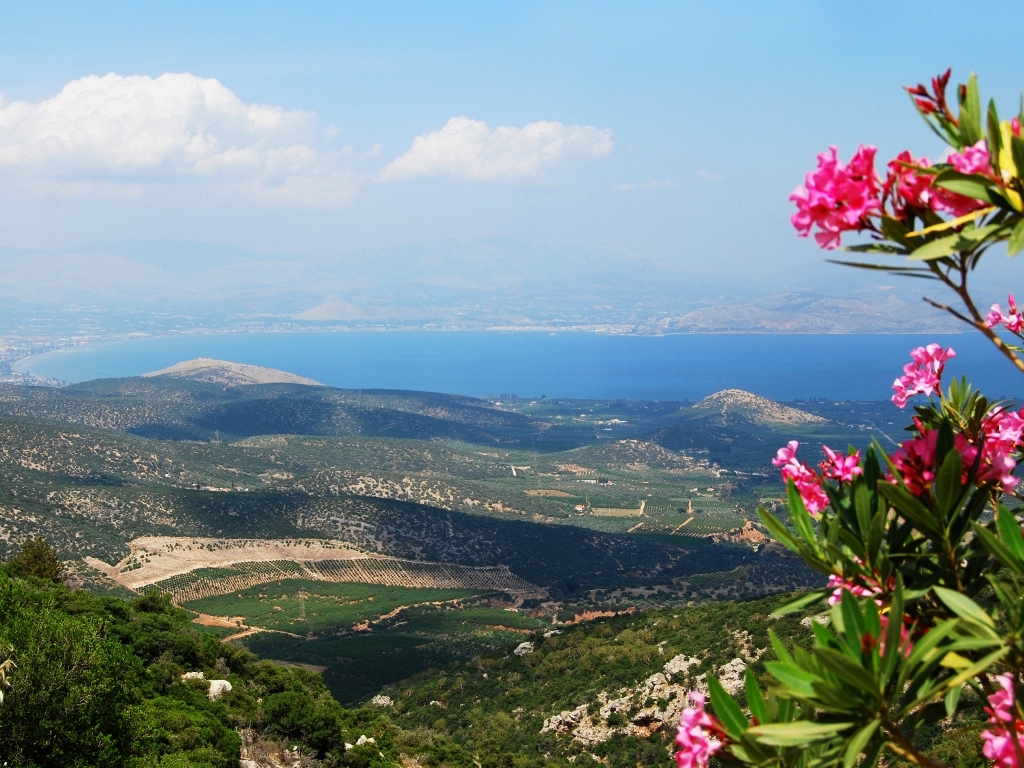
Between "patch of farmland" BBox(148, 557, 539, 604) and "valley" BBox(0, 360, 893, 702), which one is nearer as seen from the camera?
"valley" BBox(0, 360, 893, 702)

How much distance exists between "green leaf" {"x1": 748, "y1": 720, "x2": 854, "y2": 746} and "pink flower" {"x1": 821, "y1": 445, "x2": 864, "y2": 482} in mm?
758

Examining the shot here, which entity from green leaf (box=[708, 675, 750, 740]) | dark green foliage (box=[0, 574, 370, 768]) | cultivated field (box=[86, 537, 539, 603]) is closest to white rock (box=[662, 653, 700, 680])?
dark green foliage (box=[0, 574, 370, 768])

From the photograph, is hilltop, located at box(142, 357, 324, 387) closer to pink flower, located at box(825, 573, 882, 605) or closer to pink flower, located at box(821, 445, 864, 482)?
pink flower, located at box(821, 445, 864, 482)

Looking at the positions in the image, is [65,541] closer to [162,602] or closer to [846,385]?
[162,602]

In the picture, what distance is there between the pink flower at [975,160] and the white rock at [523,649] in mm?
27571

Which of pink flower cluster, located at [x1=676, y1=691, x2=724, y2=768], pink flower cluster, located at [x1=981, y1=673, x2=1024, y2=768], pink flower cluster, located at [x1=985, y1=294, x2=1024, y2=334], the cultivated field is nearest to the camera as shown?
pink flower cluster, located at [x1=981, y1=673, x2=1024, y2=768]

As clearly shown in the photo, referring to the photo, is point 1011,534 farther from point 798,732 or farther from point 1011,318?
point 1011,318

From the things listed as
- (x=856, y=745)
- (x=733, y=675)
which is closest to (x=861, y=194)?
(x=856, y=745)

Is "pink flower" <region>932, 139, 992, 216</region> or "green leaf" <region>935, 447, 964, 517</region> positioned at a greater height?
"pink flower" <region>932, 139, 992, 216</region>

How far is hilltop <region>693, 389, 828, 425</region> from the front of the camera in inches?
4884

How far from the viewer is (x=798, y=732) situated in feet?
6.73

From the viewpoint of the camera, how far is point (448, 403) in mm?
132875

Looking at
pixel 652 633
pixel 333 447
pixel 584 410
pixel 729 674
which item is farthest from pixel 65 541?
pixel 584 410

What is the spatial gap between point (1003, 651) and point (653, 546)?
59.1m
